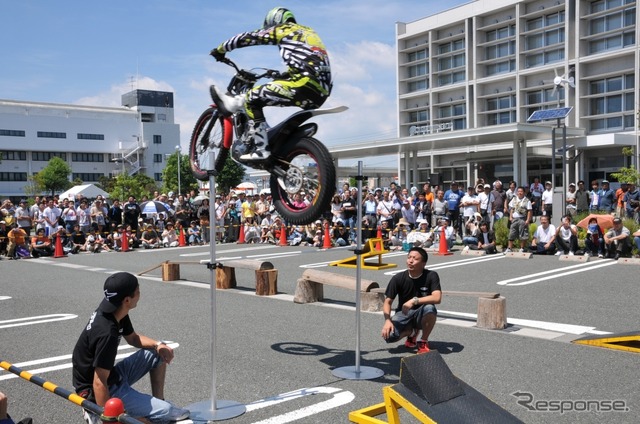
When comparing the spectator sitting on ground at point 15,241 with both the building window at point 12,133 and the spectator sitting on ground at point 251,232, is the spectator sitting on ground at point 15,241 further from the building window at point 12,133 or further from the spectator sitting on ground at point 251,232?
the building window at point 12,133

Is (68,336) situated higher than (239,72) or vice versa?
(239,72)

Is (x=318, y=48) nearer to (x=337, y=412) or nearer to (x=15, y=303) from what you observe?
(x=337, y=412)

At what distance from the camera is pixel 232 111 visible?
6.46 metres

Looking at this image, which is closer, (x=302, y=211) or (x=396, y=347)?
(x=302, y=211)

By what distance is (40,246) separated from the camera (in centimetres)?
2062

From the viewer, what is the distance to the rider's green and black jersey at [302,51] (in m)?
5.77

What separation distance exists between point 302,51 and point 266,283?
6711 mm

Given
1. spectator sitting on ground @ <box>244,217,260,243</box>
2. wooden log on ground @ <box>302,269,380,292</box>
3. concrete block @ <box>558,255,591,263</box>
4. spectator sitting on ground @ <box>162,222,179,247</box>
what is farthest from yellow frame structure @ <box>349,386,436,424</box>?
spectator sitting on ground @ <box>162,222,179,247</box>

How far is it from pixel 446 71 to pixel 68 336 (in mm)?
53058

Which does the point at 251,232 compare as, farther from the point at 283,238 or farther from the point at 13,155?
the point at 13,155

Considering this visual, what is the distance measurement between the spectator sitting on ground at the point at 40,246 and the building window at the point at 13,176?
69.5m

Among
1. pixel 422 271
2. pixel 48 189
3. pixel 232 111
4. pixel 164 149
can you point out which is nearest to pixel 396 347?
pixel 422 271

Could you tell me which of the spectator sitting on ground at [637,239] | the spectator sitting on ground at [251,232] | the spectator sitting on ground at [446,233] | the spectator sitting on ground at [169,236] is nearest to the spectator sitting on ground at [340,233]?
the spectator sitting on ground at [251,232]

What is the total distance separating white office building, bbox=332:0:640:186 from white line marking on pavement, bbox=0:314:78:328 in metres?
25.3
